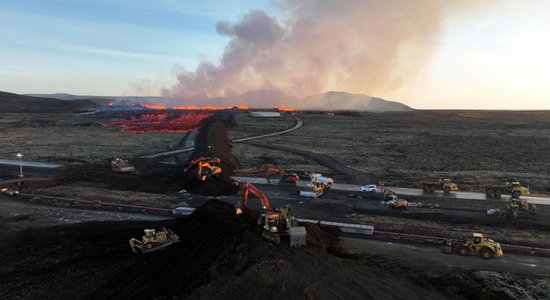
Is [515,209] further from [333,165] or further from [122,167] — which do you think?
[122,167]

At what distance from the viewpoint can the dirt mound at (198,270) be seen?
19.3m

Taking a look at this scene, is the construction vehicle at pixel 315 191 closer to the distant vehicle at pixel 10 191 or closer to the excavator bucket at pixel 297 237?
the excavator bucket at pixel 297 237

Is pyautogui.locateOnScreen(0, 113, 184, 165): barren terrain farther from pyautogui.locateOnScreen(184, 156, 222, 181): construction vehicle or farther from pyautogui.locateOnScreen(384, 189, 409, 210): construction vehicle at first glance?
pyautogui.locateOnScreen(384, 189, 409, 210): construction vehicle

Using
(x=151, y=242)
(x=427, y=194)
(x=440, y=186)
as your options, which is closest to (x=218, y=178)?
(x=151, y=242)

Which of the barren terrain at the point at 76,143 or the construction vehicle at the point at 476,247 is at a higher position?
the construction vehicle at the point at 476,247

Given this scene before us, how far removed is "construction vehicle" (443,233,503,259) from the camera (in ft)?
87.9

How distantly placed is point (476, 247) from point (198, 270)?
19.4m

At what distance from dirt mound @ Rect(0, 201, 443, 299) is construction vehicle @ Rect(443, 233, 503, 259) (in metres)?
8.30

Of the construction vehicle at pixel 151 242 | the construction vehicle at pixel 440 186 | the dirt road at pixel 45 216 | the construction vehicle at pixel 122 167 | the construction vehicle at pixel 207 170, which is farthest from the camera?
the construction vehicle at pixel 122 167

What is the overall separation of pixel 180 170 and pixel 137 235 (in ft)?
84.6

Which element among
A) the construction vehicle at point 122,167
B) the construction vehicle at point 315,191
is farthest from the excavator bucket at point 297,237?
the construction vehicle at point 122,167

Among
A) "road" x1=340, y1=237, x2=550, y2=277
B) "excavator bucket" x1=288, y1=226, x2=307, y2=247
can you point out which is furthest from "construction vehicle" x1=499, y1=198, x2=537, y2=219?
"excavator bucket" x1=288, y1=226, x2=307, y2=247

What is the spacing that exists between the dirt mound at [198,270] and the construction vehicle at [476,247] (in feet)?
27.2

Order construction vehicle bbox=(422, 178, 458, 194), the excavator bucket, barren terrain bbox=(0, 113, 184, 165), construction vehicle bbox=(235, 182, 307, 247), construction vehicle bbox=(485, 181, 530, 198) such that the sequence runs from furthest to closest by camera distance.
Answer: barren terrain bbox=(0, 113, 184, 165), construction vehicle bbox=(422, 178, 458, 194), construction vehicle bbox=(485, 181, 530, 198), construction vehicle bbox=(235, 182, 307, 247), the excavator bucket
